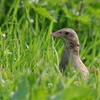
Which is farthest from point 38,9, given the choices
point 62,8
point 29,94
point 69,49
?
point 29,94

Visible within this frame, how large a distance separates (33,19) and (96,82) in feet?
10.2

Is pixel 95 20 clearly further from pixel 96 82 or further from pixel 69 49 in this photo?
pixel 96 82

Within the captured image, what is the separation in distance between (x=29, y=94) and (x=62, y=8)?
12.4 ft

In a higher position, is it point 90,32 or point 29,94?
point 29,94

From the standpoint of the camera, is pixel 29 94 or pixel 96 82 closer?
pixel 29 94

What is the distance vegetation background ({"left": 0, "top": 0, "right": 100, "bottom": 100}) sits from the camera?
408 cm

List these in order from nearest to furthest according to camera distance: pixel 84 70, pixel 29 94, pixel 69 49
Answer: pixel 29 94 < pixel 84 70 < pixel 69 49

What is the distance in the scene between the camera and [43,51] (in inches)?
230

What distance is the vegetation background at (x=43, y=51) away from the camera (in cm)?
408

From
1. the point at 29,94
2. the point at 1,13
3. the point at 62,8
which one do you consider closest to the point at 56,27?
the point at 62,8

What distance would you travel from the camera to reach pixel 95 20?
7812mm

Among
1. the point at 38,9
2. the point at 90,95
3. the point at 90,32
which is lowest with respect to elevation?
the point at 90,32

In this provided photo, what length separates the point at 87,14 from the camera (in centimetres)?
782

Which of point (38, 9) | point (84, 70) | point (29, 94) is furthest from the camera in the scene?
point (38, 9)
